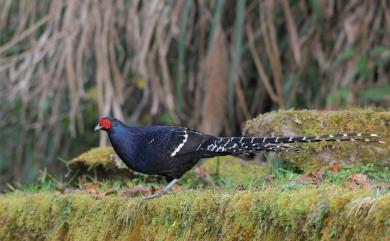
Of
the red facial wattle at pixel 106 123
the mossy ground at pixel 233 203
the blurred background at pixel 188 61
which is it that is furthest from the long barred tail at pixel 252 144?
the blurred background at pixel 188 61

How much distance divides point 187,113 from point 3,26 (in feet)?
7.25

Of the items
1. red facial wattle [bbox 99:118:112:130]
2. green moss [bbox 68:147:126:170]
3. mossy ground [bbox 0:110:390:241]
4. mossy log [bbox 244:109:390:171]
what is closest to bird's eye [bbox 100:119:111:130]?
red facial wattle [bbox 99:118:112:130]

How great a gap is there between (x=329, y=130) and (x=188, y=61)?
376cm

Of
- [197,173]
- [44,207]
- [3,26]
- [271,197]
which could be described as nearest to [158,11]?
[3,26]

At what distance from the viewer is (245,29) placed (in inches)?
356

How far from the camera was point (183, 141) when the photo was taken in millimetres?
5398

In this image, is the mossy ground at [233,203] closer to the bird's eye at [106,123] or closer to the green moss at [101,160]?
the green moss at [101,160]

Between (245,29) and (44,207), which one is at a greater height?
(245,29)

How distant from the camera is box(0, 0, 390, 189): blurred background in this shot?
8.48 meters

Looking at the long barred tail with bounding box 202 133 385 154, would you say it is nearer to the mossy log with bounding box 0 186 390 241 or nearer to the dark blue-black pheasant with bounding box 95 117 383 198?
the dark blue-black pheasant with bounding box 95 117 383 198

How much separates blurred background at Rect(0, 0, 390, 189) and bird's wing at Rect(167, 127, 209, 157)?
2.86m

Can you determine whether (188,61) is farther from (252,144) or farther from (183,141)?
(252,144)

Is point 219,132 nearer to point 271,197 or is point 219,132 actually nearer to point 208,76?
point 208,76

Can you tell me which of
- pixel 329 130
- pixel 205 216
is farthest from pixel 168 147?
pixel 205 216
